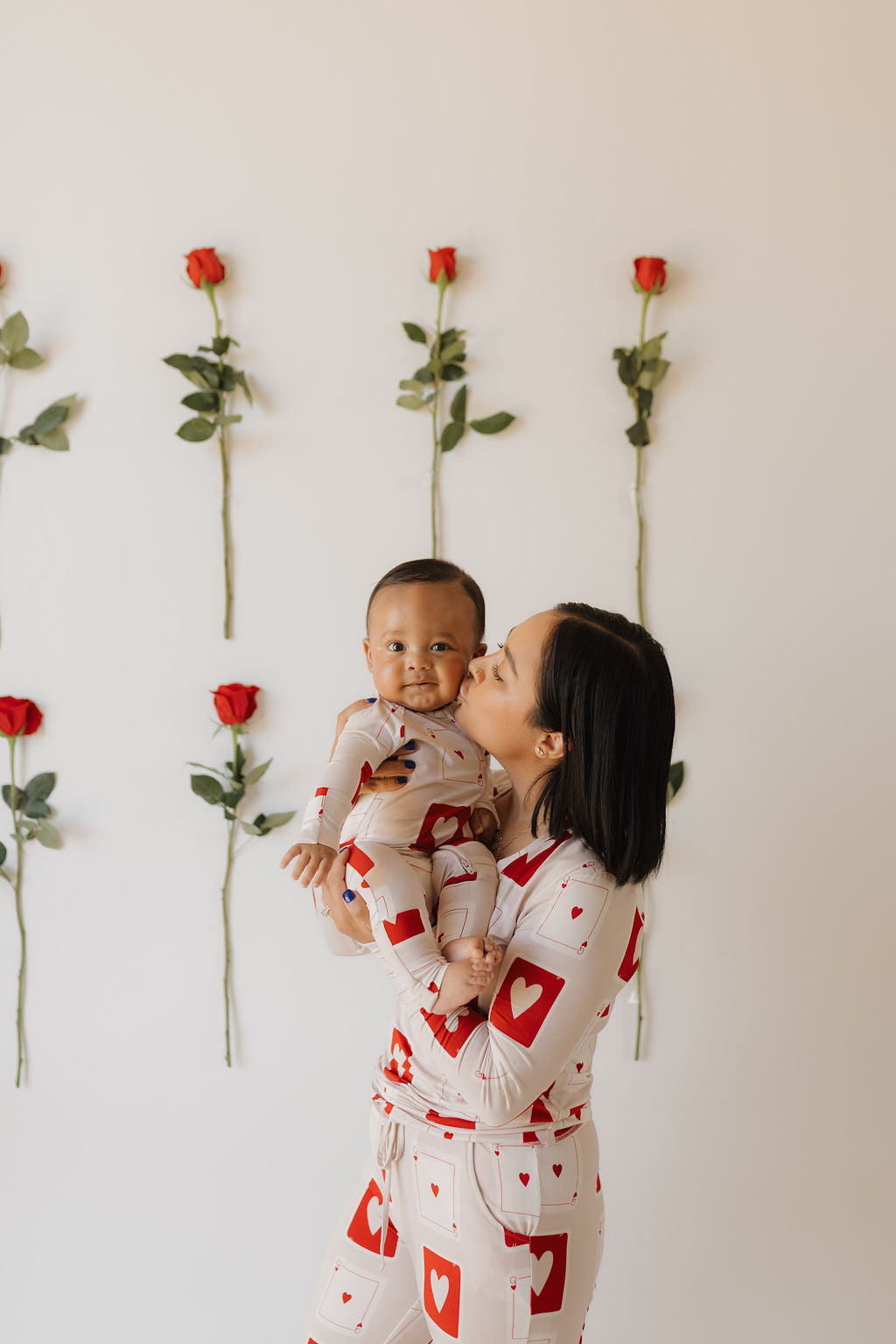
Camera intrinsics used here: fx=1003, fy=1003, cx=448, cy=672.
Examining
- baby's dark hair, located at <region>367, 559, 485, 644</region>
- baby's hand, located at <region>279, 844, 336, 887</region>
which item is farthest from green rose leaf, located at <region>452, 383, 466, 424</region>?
baby's hand, located at <region>279, 844, 336, 887</region>

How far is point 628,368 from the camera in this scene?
6.29 feet

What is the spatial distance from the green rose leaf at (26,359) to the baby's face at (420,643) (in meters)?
1.04

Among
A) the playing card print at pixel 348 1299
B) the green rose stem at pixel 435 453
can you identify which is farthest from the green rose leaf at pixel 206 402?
the playing card print at pixel 348 1299

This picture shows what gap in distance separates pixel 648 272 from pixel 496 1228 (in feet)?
5.24

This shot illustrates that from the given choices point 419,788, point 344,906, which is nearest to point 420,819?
point 419,788

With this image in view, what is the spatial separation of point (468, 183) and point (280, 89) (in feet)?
1.35

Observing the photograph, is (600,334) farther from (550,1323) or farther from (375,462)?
(550,1323)

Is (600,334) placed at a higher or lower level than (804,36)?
lower

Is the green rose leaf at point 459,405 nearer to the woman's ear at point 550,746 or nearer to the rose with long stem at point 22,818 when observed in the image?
the woman's ear at point 550,746

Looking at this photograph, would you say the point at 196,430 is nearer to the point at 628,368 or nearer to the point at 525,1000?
the point at 628,368

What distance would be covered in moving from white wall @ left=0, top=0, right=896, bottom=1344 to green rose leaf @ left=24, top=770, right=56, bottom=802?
5cm

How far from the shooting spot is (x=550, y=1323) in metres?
1.22

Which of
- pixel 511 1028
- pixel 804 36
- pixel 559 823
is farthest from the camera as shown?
pixel 804 36

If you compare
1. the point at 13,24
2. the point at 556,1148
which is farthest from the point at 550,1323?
the point at 13,24
